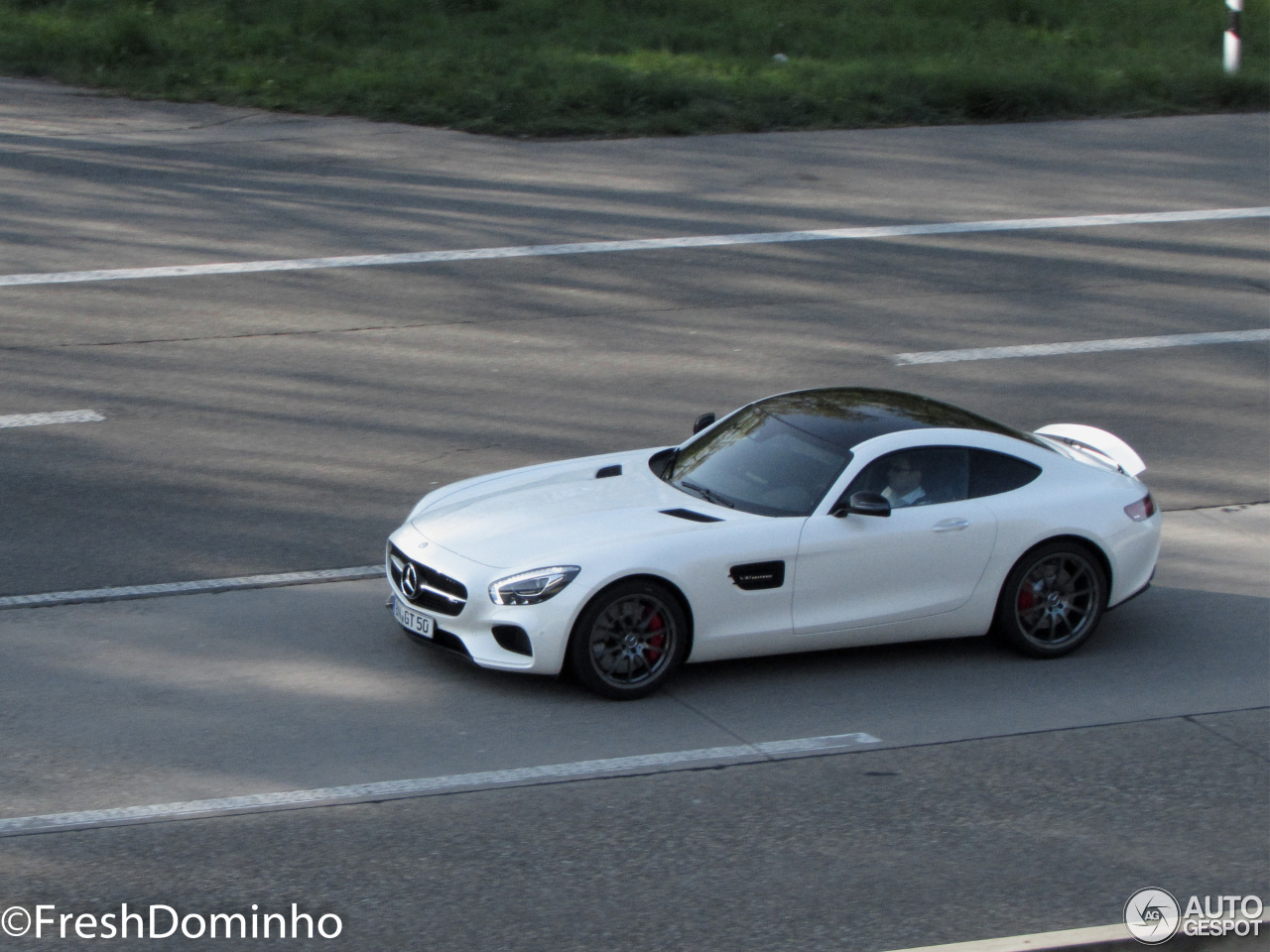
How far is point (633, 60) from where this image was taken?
72.7ft

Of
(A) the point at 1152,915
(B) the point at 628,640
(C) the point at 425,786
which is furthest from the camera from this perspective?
(B) the point at 628,640

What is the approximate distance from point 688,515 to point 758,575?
1.55ft

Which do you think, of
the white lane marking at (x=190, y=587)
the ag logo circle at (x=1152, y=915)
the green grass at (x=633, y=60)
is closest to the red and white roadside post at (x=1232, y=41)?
the green grass at (x=633, y=60)

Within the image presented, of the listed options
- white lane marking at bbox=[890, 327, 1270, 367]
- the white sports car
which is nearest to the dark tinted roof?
the white sports car

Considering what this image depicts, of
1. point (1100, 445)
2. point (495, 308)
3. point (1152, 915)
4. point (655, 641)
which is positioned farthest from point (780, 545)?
point (495, 308)

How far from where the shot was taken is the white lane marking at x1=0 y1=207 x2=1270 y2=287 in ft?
48.1

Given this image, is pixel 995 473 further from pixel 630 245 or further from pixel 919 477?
pixel 630 245

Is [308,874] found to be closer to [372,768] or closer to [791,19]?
[372,768]

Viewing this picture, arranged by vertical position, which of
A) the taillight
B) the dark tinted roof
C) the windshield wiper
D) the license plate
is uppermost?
the dark tinted roof

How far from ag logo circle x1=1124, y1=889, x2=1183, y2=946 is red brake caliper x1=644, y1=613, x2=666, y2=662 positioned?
2624mm

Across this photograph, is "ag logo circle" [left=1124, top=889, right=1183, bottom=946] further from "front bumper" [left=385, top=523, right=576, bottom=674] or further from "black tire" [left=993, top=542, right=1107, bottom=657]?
"front bumper" [left=385, top=523, right=576, bottom=674]

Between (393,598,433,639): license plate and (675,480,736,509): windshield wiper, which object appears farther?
(675,480,736,509): windshield wiper

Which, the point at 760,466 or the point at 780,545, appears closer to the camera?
the point at 780,545

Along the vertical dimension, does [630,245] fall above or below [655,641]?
above
